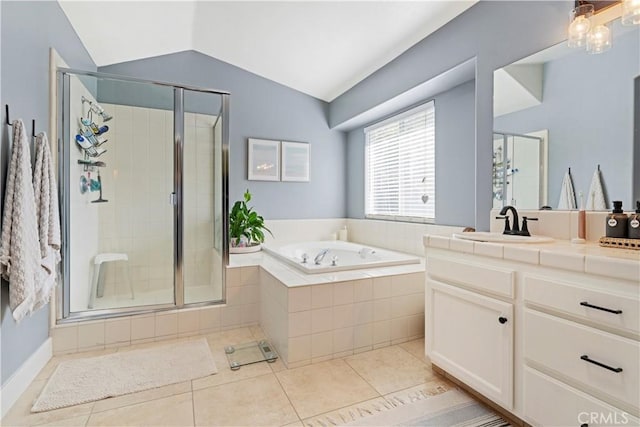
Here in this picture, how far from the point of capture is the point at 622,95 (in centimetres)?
152

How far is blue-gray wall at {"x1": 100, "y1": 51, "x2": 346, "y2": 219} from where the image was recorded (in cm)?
362

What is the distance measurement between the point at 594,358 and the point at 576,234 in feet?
2.65

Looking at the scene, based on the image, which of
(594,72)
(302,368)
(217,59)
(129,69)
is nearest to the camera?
(594,72)

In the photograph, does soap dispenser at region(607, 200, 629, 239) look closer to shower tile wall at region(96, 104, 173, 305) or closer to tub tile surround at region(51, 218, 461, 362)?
tub tile surround at region(51, 218, 461, 362)

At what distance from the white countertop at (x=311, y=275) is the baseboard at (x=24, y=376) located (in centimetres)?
128

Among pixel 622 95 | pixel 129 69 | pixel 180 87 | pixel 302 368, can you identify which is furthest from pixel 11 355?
pixel 622 95

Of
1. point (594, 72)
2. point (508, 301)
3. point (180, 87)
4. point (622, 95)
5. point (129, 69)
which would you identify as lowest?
point (508, 301)

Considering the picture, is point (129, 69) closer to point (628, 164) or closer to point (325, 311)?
point (325, 311)

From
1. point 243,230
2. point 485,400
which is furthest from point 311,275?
point 243,230

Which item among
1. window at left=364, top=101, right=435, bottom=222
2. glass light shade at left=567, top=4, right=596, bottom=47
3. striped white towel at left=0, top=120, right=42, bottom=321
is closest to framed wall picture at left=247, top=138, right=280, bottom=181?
window at left=364, top=101, right=435, bottom=222

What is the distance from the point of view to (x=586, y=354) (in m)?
1.13

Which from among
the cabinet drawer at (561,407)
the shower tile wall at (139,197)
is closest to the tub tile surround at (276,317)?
the shower tile wall at (139,197)

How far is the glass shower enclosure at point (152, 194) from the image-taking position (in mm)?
2572

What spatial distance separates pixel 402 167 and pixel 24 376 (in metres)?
3.40
